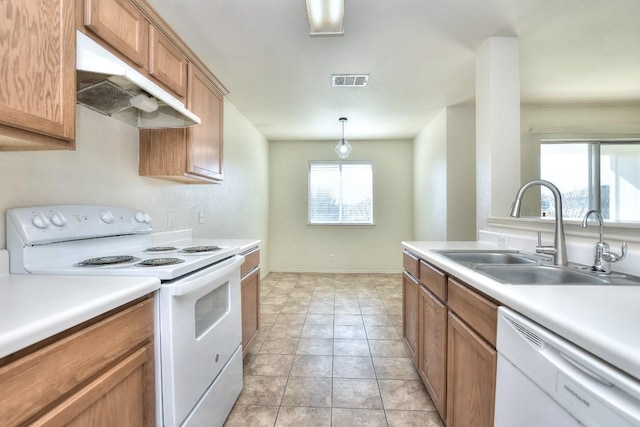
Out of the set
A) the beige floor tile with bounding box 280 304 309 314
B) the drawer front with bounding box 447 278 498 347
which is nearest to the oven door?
the drawer front with bounding box 447 278 498 347

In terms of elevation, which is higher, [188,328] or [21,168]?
[21,168]

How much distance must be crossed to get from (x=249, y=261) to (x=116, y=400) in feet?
4.19

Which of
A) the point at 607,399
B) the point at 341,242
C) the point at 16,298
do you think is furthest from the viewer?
the point at 341,242

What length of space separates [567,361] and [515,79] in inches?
84.5

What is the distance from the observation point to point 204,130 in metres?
2.07

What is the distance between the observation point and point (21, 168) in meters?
1.15

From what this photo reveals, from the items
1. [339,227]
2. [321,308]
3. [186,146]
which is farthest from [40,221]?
[339,227]

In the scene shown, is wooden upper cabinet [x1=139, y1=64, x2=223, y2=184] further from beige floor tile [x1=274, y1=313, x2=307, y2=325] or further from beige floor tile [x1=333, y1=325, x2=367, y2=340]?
beige floor tile [x1=333, y1=325, x2=367, y2=340]

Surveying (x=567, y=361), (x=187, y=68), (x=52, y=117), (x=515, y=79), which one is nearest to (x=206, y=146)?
(x=187, y=68)

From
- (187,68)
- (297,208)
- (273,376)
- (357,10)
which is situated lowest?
(273,376)

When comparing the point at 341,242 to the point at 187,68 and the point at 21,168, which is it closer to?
the point at 187,68

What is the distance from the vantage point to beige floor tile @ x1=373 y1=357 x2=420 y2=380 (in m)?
1.94

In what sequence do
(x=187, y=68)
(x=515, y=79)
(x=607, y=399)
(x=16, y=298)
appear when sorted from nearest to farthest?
(x=607, y=399) → (x=16, y=298) → (x=187, y=68) → (x=515, y=79)

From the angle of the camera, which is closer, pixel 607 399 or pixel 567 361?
pixel 607 399
